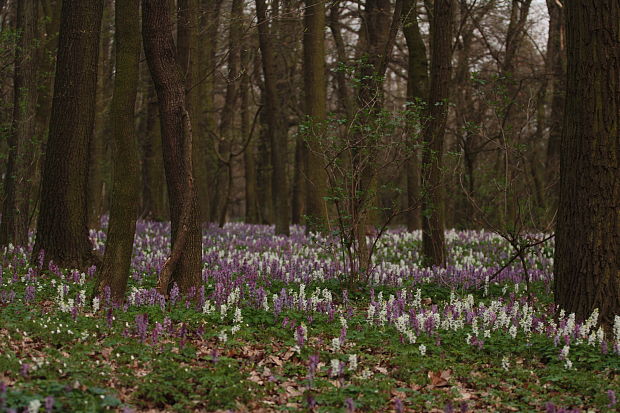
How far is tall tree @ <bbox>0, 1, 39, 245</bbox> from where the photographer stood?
12.4 m

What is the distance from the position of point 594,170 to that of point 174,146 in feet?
18.1

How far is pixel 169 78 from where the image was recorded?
8688mm

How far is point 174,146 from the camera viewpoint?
890 cm

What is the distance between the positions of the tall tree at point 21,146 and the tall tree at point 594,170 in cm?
1000

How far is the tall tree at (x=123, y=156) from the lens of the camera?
26.7 feet

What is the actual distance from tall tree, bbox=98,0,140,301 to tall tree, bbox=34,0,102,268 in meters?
2.64

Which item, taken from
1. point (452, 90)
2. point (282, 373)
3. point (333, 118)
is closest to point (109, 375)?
point (282, 373)

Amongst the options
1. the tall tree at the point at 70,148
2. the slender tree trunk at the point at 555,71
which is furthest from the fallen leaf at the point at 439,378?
the slender tree trunk at the point at 555,71

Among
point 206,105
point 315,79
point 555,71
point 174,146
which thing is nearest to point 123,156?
point 174,146

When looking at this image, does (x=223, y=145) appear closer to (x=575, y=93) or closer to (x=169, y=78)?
(x=169, y=78)

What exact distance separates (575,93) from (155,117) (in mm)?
15940

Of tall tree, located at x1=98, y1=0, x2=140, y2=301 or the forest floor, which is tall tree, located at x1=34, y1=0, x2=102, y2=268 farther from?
tall tree, located at x1=98, y1=0, x2=140, y2=301

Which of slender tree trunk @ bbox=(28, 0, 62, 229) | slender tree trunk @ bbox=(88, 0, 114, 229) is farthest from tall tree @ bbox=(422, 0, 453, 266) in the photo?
slender tree trunk @ bbox=(28, 0, 62, 229)

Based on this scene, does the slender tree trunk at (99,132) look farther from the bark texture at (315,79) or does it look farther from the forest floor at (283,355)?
the forest floor at (283,355)
